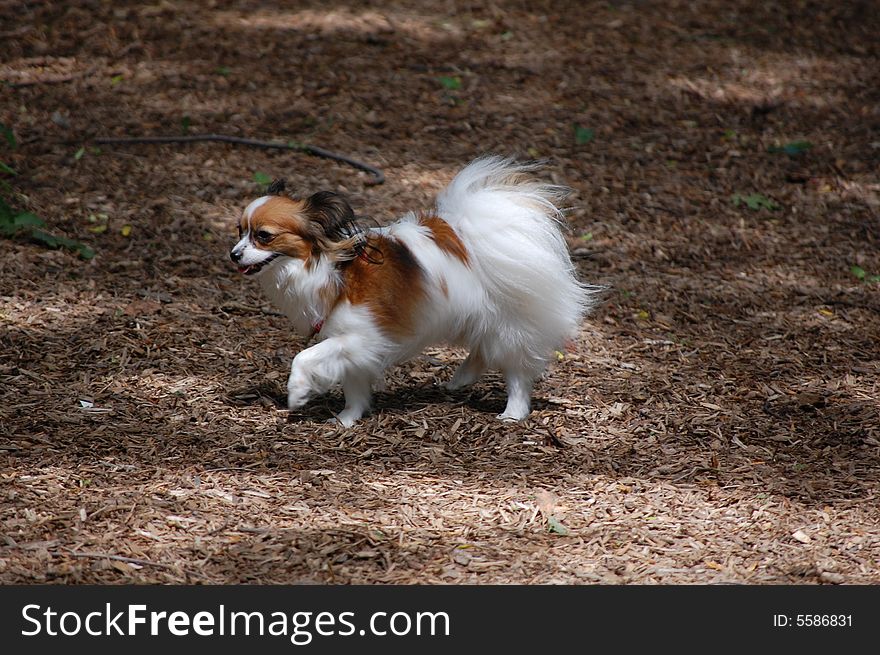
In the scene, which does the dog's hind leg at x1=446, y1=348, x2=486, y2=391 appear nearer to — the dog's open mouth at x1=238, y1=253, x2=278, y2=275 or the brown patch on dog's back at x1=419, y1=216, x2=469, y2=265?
the brown patch on dog's back at x1=419, y1=216, x2=469, y2=265

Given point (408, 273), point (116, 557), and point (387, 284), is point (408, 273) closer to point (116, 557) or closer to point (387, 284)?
point (387, 284)

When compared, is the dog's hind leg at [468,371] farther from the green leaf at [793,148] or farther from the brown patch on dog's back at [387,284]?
the green leaf at [793,148]

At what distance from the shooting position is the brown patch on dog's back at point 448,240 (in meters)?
5.03

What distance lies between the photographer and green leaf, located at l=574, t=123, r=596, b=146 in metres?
9.04

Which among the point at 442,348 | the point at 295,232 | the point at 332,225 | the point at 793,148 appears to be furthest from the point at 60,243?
the point at 793,148

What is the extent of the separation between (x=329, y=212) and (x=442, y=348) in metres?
1.78

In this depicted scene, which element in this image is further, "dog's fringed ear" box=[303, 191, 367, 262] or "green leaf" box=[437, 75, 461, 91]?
"green leaf" box=[437, 75, 461, 91]

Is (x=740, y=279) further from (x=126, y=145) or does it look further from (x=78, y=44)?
(x=78, y=44)

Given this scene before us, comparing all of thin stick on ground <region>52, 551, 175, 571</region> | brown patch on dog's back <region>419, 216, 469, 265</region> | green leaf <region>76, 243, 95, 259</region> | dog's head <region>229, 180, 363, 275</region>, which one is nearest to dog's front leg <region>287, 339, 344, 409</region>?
dog's head <region>229, 180, 363, 275</region>

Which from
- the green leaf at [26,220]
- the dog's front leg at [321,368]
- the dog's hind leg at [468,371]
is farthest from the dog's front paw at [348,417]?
the green leaf at [26,220]

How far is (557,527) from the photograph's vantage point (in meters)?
4.49

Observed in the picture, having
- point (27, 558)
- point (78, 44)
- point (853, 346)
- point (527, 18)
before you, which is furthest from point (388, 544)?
point (527, 18)

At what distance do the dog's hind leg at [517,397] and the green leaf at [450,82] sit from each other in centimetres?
487

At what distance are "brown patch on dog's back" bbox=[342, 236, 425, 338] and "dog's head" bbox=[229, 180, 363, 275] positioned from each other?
113 millimetres
